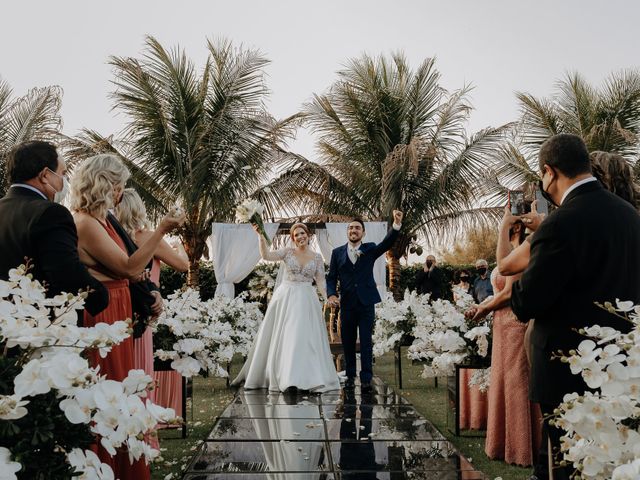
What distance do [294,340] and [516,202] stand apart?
204 inches

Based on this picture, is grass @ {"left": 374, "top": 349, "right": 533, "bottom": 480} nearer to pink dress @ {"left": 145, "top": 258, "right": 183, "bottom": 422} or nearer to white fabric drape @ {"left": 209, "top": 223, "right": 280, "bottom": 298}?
pink dress @ {"left": 145, "top": 258, "right": 183, "bottom": 422}

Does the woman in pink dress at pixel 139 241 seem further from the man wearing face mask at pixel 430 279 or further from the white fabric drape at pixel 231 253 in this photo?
the man wearing face mask at pixel 430 279

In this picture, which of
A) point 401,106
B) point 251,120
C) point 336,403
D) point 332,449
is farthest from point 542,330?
point 401,106

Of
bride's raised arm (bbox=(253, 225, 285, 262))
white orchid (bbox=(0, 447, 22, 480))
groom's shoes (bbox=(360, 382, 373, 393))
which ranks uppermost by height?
bride's raised arm (bbox=(253, 225, 285, 262))

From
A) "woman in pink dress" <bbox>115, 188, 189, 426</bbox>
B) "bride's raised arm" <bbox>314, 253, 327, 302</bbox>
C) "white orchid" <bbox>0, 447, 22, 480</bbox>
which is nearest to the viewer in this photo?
"white orchid" <bbox>0, 447, 22, 480</bbox>

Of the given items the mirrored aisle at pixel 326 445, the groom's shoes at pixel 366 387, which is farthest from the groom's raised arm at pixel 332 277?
the mirrored aisle at pixel 326 445

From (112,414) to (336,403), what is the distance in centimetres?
634

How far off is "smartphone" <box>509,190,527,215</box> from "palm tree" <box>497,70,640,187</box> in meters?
16.2

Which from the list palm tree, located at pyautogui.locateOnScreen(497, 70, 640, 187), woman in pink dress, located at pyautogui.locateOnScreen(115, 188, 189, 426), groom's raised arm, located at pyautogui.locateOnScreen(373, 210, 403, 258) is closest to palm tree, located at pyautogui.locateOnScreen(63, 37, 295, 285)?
palm tree, located at pyautogui.locateOnScreen(497, 70, 640, 187)

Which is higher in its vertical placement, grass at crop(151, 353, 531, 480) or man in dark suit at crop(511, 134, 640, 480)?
man in dark suit at crop(511, 134, 640, 480)

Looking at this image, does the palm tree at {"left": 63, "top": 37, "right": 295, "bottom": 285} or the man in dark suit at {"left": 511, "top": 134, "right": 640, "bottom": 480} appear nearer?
the man in dark suit at {"left": 511, "top": 134, "right": 640, "bottom": 480}

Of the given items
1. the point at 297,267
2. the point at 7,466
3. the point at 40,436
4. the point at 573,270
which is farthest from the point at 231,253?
the point at 7,466

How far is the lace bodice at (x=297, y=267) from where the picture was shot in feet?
31.8

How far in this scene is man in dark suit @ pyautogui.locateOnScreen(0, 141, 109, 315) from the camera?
3.05 m
